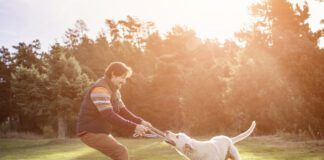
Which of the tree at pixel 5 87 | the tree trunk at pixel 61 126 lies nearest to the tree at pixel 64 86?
the tree trunk at pixel 61 126

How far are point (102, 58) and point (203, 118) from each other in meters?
25.4

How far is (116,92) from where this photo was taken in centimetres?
631

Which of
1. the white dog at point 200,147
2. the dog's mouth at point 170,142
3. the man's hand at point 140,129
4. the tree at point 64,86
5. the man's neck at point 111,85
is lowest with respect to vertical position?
the white dog at point 200,147

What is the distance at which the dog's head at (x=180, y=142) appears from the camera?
6570 mm

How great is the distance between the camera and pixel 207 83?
116 ft

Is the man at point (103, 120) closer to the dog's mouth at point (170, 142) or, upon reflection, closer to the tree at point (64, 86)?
the dog's mouth at point (170, 142)

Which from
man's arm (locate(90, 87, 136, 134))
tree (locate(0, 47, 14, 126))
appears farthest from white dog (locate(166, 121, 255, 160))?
tree (locate(0, 47, 14, 126))

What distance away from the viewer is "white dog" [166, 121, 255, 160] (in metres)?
6.61

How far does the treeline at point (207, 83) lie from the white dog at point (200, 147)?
1522 cm

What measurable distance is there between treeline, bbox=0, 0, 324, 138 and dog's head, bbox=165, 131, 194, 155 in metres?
16.4

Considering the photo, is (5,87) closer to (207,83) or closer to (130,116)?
(207,83)

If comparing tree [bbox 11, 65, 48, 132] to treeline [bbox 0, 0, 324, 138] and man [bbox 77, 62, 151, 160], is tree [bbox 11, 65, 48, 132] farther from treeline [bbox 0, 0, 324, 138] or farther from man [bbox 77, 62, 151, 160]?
man [bbox 77, 62, 151, 160]

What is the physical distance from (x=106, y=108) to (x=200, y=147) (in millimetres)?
1963

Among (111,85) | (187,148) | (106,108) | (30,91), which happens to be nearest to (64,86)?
(30,91)
